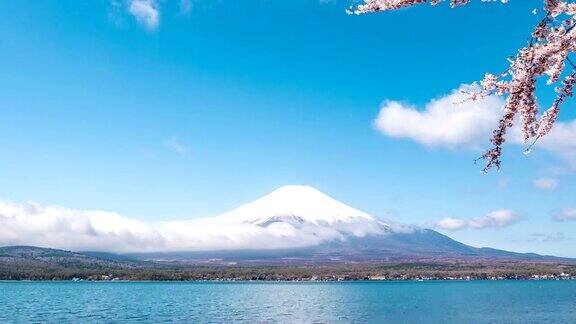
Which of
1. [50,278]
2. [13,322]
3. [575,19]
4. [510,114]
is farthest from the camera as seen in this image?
[50,278]

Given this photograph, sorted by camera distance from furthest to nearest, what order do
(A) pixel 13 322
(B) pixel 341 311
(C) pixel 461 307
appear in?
(C) pixel 461 307
(B) pixel 341 311
(A) pixel 13 322

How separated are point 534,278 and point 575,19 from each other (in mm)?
213793

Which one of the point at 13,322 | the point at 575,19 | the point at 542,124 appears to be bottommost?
the point at 13,322

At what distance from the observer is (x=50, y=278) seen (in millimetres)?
196250

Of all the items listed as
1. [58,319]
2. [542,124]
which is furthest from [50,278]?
[542,124]

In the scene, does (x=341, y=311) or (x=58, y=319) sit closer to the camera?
(x=58, y=319)

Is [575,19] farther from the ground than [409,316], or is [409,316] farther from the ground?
[575,19]

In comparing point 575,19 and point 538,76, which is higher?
point 575,19

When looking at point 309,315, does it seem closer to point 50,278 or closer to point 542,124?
point 542,124

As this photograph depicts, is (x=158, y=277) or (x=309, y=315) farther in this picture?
(x=158, y=277)

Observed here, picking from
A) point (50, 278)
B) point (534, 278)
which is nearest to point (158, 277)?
point (50, 278)

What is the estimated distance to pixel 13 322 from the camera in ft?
188

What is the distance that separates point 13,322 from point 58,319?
4456 mm

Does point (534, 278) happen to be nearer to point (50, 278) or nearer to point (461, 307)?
point (461, 307)
